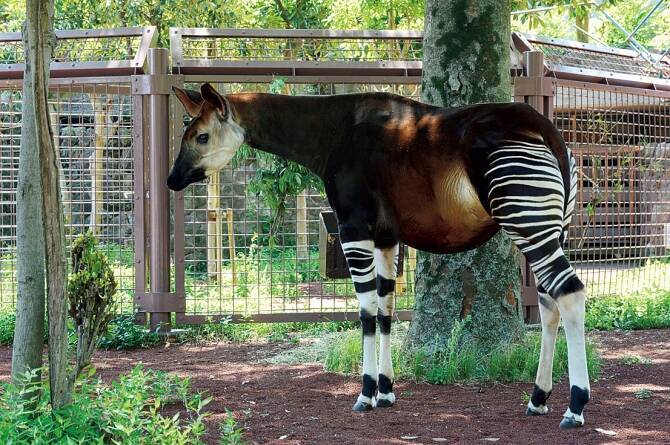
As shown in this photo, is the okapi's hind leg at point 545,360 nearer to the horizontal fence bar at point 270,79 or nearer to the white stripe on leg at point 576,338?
the white stripe on leg at point 576,338

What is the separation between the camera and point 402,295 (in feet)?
28.2

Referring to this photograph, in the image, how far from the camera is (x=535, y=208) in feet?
13.3

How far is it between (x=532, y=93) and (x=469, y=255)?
2644 millimetres

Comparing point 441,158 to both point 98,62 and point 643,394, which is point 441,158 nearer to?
point 643,394

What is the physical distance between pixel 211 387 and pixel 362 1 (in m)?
8.81

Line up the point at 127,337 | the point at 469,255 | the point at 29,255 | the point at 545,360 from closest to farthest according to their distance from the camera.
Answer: the point at 29,255
the point at 545,360
the point at 469,255
the point at 127,337

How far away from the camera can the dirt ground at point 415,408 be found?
13.1ft

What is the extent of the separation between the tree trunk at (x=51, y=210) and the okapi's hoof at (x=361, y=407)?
1.56 m

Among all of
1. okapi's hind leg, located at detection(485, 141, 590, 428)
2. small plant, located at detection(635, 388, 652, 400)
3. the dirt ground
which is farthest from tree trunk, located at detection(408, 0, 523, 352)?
okapi's hind leg, located at detection(485, 141, 590, 428)

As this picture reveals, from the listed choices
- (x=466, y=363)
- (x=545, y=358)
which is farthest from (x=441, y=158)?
(x=466, y=363)

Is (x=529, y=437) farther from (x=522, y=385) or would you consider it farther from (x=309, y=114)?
(x=309, y=114)

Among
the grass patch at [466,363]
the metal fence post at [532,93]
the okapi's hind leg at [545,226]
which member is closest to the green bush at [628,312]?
the metal fence post at [532,93]

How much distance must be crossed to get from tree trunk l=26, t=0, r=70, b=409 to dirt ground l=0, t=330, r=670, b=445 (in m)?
0.75

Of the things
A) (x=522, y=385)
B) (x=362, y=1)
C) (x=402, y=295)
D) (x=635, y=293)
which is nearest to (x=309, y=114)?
(x=522, y=385)
